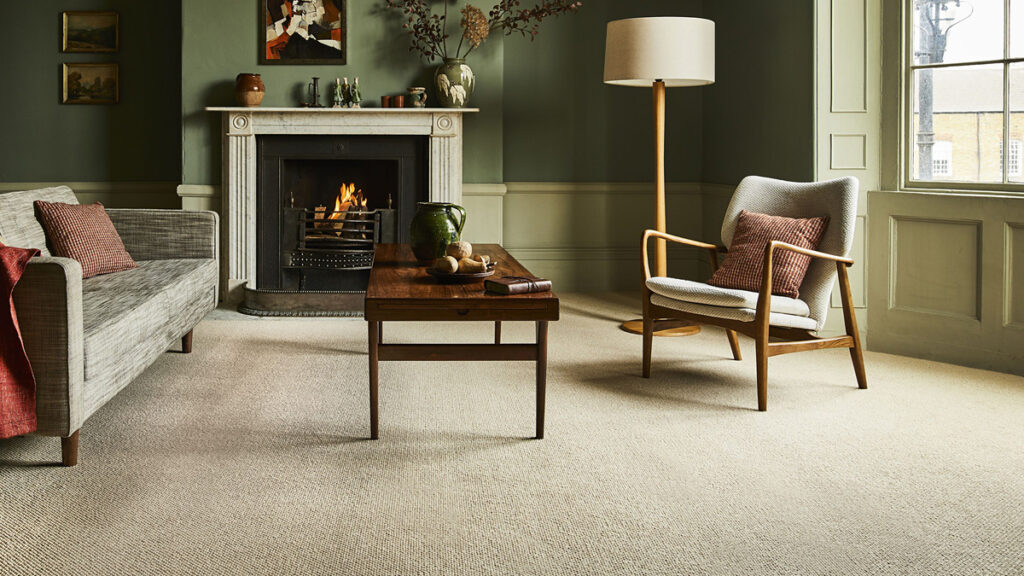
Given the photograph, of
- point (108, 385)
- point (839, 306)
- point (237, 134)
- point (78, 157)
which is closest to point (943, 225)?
point (839, 306)

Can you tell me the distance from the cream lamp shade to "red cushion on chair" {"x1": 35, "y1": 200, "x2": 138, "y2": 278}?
273 centimetres

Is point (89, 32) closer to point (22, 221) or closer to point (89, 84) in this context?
point (89, 84)

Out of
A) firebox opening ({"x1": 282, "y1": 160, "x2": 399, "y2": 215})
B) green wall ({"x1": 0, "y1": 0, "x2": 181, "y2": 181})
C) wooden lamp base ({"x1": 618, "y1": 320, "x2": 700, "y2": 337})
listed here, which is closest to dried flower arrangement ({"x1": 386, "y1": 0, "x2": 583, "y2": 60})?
firebox opening ({"x1": 282, "y1": 160, "x2": 399, "y2": 215})

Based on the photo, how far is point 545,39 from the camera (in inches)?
259

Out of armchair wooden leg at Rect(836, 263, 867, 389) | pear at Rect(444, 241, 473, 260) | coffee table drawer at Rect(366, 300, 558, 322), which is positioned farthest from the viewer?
armchair wooden leg at Rect(836, 263, 867, 389)

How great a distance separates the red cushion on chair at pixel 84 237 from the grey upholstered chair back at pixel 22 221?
4 cm

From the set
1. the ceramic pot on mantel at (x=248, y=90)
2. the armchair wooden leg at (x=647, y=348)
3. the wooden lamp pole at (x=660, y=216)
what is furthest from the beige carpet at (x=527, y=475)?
the ceramic pot on mantel at (x=248, y=90)

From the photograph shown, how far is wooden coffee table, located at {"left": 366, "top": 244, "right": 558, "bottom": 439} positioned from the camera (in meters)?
2.95

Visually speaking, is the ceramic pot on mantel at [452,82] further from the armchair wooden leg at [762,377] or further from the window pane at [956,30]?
the armchair wooden leg at [762,377]

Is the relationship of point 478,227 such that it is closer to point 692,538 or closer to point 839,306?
point 839,306

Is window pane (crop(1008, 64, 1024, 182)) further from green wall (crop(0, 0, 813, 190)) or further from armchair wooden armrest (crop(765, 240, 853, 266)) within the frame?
green wall (crop(0, 0, 813, 190))

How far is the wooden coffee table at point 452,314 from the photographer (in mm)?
2947

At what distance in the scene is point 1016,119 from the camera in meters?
4.13

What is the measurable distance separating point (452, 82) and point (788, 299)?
2.92m
